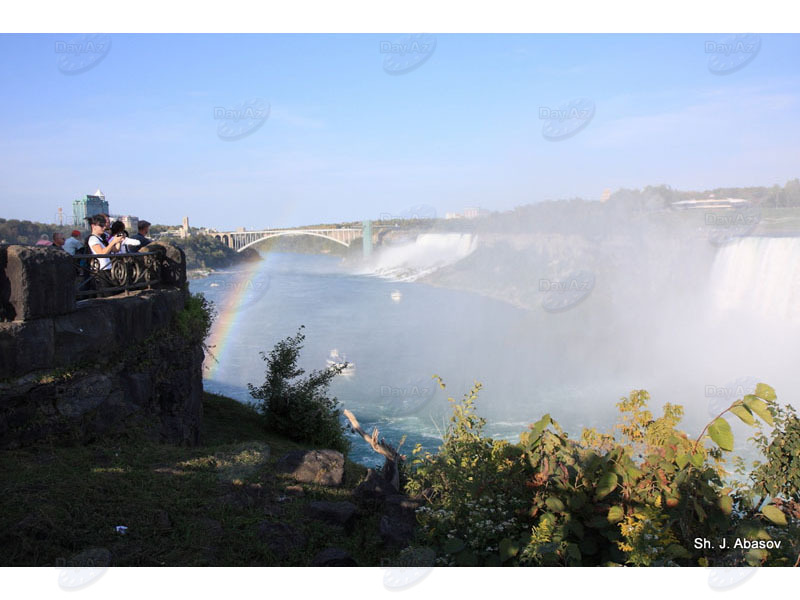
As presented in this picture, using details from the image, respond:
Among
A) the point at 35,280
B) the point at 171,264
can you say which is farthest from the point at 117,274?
the point at 35,280

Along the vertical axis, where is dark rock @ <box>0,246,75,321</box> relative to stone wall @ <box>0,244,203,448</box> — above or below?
above

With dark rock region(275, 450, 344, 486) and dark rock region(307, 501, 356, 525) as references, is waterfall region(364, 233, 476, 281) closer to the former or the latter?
dark rock region(275, 450, 344, 486)

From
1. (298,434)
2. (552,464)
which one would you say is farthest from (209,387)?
(552,464)

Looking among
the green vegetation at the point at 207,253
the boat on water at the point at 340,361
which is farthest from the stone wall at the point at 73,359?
the green vegetation at the point at 207,253

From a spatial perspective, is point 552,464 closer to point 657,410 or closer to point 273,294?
point 657,410

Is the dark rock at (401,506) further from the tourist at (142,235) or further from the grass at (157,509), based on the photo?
the tourist at (142,235)


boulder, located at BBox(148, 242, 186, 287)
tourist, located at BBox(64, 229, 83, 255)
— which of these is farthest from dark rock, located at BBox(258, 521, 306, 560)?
boulder, located at BBox(148, 242, 186, 287)
